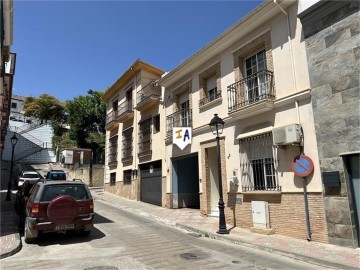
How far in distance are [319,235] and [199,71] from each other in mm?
8714

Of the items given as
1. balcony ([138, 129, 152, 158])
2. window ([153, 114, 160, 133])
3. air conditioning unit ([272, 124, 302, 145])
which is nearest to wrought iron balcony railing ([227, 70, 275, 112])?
air conditioning unit ([272, 124, 302, 145])

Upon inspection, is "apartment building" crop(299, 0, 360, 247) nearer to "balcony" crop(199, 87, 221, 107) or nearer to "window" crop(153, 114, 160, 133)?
"balcony" crop(199, 87, 221, 107)

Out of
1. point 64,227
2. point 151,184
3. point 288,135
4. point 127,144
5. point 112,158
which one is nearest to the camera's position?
point 64,227

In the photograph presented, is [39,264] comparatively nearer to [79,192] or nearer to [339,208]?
[79,192]

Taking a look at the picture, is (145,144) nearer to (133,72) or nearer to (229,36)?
(133,72)

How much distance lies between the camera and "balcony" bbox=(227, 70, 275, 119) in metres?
10.2

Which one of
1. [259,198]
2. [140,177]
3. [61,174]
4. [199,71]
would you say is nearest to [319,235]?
[259,198]

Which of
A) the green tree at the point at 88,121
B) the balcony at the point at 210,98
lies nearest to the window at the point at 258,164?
the balcony at the point at 210,98

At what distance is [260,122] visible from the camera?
10.7m

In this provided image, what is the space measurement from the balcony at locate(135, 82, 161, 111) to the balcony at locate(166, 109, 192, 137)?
193cm

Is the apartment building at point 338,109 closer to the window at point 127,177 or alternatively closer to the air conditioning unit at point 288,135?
the air conditioning unit at point 288,135

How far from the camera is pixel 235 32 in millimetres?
11680

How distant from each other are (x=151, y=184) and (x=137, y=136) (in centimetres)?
382

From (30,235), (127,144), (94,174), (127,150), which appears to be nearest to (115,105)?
(127,144)
